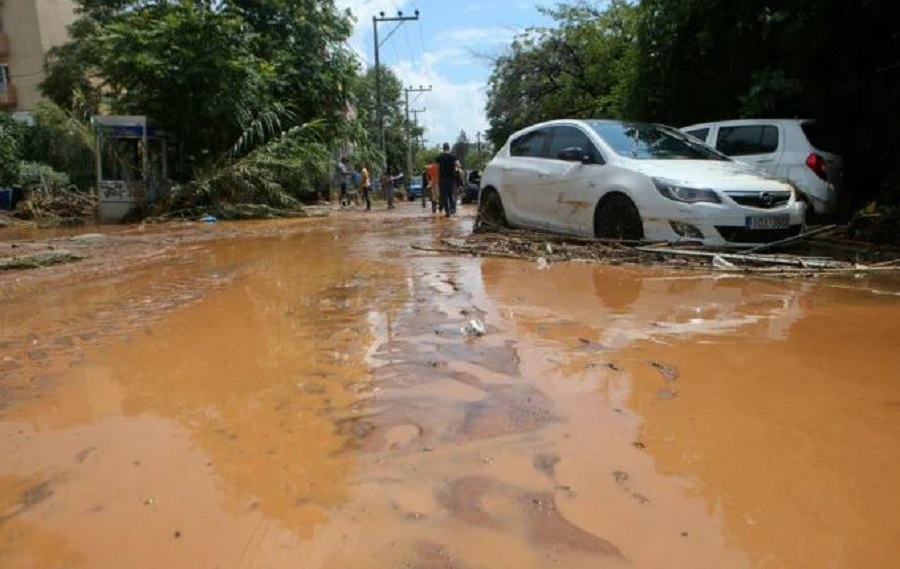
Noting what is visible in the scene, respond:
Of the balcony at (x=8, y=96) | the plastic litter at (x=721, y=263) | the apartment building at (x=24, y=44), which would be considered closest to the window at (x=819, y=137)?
the plastic litter at (x=721, y=263)

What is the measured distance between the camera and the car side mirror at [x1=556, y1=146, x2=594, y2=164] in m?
7.57

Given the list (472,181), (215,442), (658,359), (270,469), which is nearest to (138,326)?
(215,442)

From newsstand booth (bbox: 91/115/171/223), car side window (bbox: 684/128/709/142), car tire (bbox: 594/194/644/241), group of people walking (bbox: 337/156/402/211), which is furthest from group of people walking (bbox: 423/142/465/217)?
group of people walking (bbox: 337/156/402/211)

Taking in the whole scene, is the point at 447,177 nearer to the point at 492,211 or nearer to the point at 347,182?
the point at 492,211

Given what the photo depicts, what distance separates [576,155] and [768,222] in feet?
6.77

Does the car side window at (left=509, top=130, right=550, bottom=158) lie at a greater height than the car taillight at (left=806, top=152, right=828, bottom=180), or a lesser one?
greater

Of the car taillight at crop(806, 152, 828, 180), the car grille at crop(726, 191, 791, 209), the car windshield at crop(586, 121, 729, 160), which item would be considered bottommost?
the car grille at crop(726, 191, 791, 209)

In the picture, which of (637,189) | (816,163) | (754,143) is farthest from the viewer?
(754,143)

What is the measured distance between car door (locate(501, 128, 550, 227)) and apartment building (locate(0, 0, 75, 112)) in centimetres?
2929

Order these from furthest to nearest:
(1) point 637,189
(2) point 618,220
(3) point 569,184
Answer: (3) point 569,184, (2) point 618,220, (1) point 637,189

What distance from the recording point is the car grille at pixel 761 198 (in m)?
6.54

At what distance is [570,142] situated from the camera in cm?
807

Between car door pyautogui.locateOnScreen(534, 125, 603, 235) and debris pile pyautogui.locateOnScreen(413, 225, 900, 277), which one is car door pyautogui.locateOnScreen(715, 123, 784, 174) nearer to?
debris pile pyautogui.locateOnScreen(413, 225, 900, 277)

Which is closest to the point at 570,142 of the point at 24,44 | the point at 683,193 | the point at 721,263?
the point at 683,193
